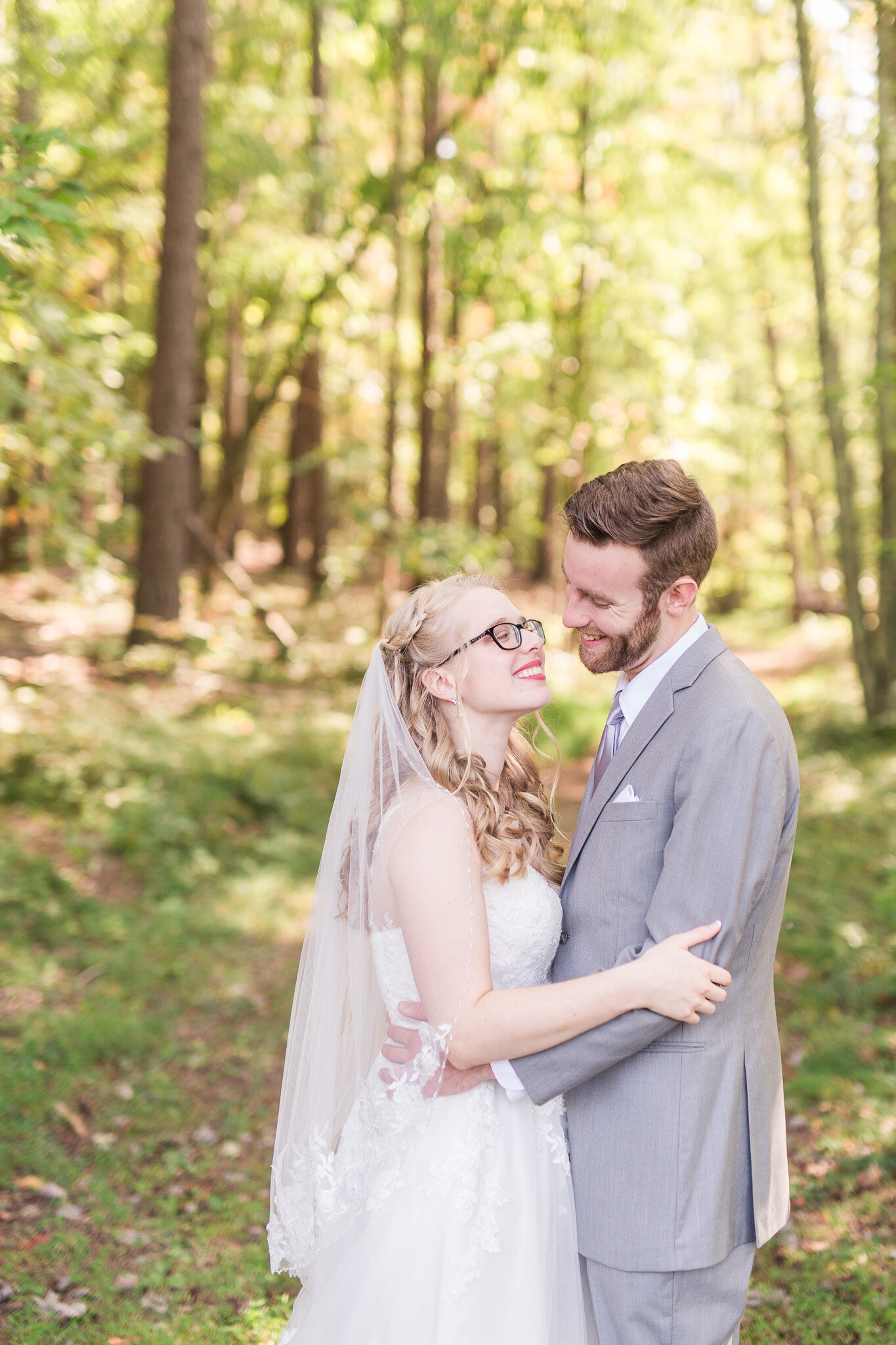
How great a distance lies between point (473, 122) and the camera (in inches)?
585

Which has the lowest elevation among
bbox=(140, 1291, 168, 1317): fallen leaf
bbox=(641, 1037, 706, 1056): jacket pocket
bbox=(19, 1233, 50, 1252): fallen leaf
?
bbox=(140, 1291, 168, 1317): fallen leaf

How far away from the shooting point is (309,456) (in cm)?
1512

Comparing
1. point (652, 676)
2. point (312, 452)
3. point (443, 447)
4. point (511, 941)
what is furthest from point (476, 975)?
point (312, 452)

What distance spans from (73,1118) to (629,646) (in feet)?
13.3

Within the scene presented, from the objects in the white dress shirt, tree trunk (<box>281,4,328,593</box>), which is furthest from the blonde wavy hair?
tree trunk (<box>281,4,328,593</box>)

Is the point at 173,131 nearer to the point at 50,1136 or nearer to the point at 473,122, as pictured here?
the point at 473,122

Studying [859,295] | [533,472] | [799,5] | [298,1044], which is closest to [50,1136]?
[298,1044]

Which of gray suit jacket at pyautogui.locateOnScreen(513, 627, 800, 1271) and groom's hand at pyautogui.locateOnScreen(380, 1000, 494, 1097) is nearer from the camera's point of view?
gray suit jacket at pyautogui.locateOnScreen(513, 627, 800, 1271)

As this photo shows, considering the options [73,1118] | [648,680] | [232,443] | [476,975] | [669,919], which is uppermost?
[232,443]

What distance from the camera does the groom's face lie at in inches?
97.7

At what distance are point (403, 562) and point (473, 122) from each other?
651 centimetres

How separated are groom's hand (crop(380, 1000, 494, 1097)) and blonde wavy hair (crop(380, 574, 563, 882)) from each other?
43 centimetres

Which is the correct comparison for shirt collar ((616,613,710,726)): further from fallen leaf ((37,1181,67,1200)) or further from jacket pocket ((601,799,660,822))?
fallen leaf ((37,1181,67,1200))

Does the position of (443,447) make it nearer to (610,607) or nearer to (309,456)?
(309,456)
